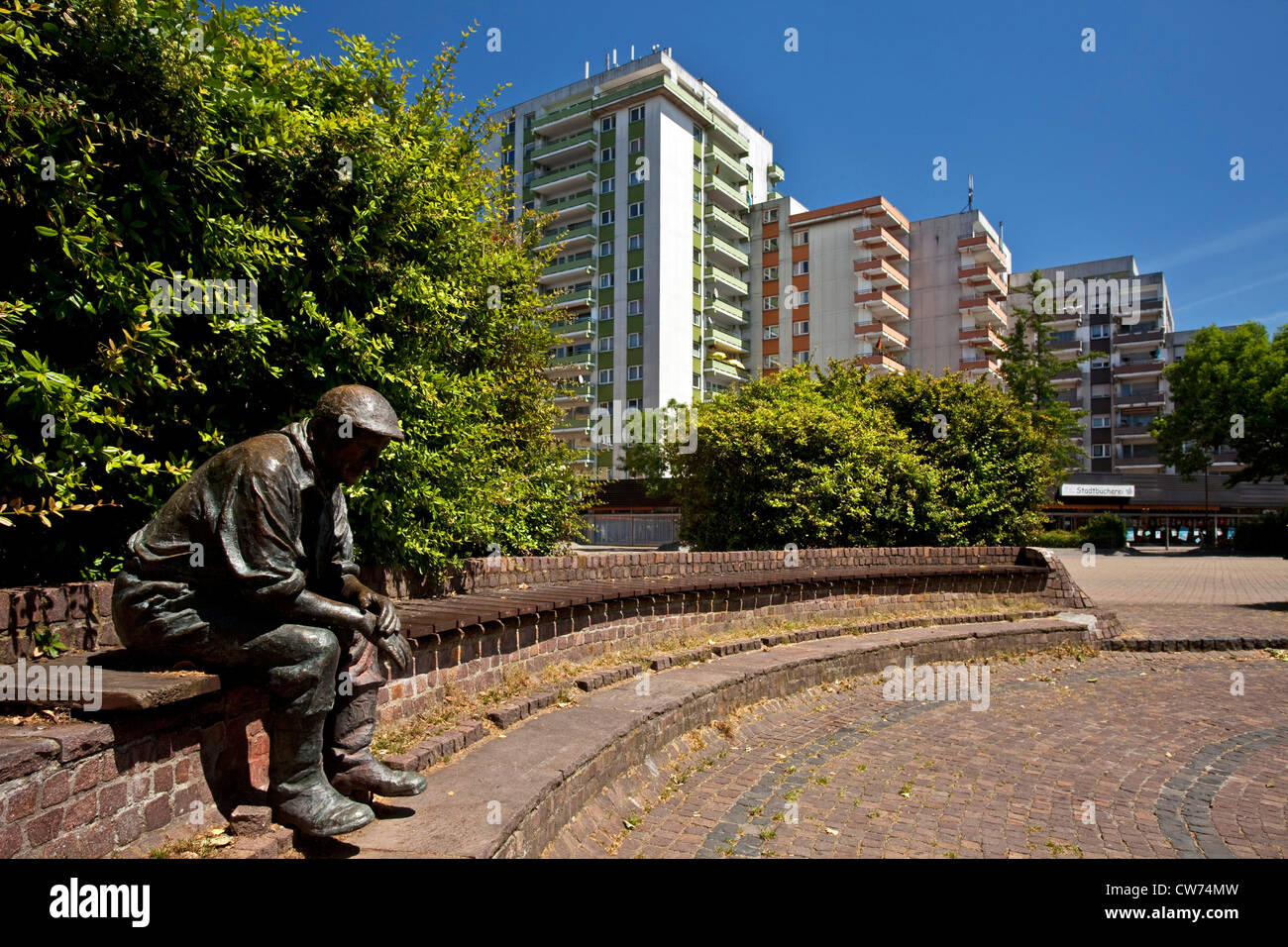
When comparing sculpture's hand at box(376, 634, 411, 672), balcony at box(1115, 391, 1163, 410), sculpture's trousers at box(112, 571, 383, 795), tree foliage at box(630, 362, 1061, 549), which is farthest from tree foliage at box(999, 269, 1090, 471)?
sculpture's trousers at box(112, 571, 383, 795)

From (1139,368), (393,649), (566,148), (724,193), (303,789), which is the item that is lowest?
(303,789)

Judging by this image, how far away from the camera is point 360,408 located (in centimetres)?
320

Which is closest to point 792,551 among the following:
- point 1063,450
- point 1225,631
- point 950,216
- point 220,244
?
point 1225,631

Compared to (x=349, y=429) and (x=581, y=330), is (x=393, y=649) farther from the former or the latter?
(x=581, y=330)

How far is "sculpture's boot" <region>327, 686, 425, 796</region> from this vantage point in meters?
3.30

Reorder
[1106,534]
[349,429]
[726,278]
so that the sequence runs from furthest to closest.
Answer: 1. [726,278]
2. [1106,534]
3. [349,429]

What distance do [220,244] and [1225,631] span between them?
14.9 metres

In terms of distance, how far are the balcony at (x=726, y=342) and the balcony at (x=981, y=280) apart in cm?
1704

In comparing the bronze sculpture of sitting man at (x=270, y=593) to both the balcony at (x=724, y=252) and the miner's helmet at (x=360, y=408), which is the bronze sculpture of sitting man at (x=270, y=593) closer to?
the miner's helmet at (x=360, y=408)

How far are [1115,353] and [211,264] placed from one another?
8460cm

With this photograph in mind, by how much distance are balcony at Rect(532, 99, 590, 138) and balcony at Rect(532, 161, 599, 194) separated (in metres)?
2.68

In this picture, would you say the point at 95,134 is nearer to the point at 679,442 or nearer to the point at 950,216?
the point at 679,442

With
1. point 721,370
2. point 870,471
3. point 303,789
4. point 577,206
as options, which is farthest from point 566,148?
point 303,789

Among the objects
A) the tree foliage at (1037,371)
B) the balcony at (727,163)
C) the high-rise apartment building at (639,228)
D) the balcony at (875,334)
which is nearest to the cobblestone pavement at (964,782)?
the tree foliage at (1037,371)
